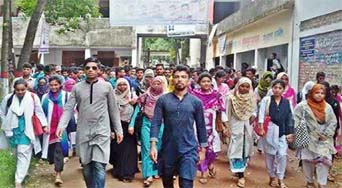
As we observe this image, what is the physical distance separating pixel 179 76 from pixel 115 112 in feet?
3.42

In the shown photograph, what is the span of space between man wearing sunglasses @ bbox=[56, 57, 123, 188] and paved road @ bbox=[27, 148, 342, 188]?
169cm

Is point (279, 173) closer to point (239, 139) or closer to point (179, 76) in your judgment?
point (239, 139)

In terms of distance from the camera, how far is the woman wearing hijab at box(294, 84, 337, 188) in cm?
657

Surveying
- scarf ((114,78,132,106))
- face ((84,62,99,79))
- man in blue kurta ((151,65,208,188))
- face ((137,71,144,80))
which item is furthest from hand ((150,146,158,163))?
face ((137,71,144,80))

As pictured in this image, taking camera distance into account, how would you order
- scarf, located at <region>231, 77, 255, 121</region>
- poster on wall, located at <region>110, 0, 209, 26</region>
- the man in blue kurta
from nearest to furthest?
the man in blue kurta < scarf, located at <region>231, 77, 255, 121</region> < poster on wall, located at <region>110, 0, 209, 26</region>

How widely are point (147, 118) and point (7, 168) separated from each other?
2.33 m

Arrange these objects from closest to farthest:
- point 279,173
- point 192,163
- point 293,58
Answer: point 192,163 → point 279,173 → point 293,58

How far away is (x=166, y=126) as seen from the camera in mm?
5062

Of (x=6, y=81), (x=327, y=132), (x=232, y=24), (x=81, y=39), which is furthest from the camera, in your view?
(x=81, y=39)

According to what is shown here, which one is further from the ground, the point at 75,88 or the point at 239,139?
the point at 75,88

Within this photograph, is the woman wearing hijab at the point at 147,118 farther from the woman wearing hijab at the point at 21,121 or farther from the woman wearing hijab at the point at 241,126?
the woman wearing hijab at the point at 21,121

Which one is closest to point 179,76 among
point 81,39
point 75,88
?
point 75,88

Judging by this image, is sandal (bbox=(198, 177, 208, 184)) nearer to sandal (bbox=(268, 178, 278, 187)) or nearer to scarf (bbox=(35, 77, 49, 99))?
sandal (bbox=(268, 178, 278, 187))

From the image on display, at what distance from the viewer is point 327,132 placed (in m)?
6.56
